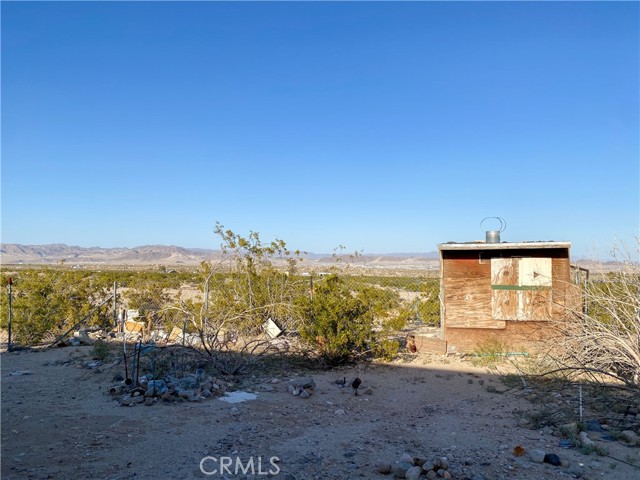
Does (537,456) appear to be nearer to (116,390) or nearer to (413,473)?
(413,473)

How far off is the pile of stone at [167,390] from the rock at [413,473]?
3915mm

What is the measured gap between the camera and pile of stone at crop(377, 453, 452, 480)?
Result: 4715mm

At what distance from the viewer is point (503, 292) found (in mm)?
11031

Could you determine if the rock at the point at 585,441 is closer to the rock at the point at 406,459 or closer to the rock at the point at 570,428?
the rock at the point at 570,428

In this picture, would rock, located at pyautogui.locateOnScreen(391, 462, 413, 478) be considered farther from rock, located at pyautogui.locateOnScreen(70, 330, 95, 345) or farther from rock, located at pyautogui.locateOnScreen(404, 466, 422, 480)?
rock, located at pyautogui.locateOnScreen(70, 330, 95, 345)

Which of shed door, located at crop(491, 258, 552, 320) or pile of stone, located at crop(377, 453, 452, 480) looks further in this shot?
shed door, located at crop(491, 258, 552, 320)

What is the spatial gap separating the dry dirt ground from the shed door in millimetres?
2551

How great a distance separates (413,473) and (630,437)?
9.91ft

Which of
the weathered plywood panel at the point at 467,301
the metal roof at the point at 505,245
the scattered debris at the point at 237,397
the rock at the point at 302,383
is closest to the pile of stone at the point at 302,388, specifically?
the rock at the point at 302,383

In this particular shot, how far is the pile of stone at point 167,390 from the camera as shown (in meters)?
7.33

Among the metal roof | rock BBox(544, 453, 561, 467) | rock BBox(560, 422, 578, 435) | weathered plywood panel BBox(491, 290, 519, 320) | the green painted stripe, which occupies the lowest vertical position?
rock BBox(544, 453, 561, 467)

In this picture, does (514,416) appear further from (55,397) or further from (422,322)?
(422,322)

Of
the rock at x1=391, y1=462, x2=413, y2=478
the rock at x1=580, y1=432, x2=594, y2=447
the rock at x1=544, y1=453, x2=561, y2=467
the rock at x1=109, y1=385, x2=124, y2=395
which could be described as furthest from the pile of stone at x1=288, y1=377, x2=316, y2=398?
the rock at x1=580, y1=432, x2=594, y2=447

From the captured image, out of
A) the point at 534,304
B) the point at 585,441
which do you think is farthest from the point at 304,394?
the point at 534,304
